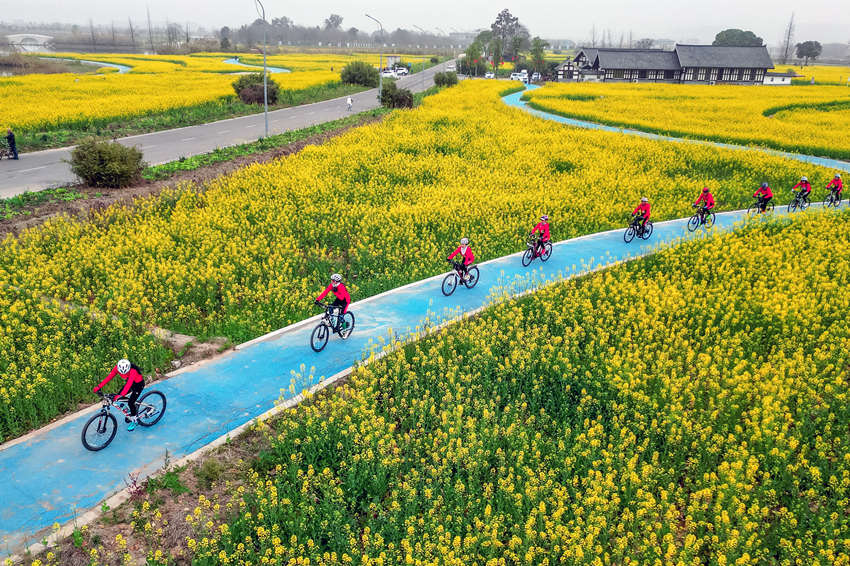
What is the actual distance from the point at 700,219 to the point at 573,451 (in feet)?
44.8

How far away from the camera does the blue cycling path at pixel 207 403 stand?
6895 millimetres

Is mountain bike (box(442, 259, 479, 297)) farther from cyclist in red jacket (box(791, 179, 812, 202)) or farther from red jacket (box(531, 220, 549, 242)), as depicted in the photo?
cyclist in red jacket (box(791, 179, 812, 202))

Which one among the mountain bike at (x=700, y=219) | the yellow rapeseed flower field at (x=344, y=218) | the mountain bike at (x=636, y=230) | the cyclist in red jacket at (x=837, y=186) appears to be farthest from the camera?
the cyclist in red jacket at (x=837, y=186)

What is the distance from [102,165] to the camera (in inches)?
813

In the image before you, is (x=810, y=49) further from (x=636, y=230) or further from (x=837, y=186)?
(x=636, y=230)

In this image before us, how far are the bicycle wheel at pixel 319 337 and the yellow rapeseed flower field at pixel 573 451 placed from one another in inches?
62.9

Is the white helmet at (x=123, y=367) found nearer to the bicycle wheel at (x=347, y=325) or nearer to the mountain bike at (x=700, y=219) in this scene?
the bicycle wheel at (x=347, y=325)

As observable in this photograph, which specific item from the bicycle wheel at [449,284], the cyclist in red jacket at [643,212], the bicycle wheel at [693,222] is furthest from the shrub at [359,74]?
the bicycle wheel at [449,284]

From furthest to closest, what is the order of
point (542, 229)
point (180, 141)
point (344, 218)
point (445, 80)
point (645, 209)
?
point (445, 80) → point (180, 141) → point (344, 218) → point (645, 209) → point (542, 229)

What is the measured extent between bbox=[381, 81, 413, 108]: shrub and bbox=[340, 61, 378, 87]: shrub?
22.3 m

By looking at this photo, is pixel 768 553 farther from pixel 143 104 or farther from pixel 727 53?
pixel 727 53

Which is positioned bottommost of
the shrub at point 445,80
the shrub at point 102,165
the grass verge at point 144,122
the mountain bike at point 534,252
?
the mountain bike at point 534,252

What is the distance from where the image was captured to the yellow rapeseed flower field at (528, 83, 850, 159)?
34.7m

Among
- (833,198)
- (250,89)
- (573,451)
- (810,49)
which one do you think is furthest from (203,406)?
(810,49)
